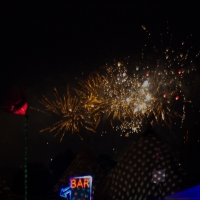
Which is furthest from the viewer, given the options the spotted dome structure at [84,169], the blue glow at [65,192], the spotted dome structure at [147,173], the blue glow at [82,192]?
the spotted dome structure at [84,169]

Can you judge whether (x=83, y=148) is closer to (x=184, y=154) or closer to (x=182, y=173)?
(x=182, y=173)

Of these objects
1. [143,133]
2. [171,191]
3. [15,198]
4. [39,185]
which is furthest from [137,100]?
[39,185]

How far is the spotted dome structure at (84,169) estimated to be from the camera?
2447 cm

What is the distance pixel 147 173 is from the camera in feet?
65.2

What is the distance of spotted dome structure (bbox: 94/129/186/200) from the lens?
19.1 metres

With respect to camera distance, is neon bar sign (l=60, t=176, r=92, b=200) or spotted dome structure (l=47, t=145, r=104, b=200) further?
spotted dome structure (l=47, t=145, r=104, b=200)

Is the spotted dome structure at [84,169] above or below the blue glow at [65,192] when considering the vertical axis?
above

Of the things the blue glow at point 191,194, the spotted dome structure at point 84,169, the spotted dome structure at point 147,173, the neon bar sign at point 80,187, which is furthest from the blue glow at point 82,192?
the blue glow at point 191,194

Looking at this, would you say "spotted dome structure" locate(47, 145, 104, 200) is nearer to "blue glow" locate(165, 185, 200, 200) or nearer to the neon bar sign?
the neon bar sign

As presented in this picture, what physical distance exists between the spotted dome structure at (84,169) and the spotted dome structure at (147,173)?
10.3 feet

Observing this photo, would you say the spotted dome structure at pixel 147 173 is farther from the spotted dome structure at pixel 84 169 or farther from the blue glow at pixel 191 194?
the blue glow at pixel 191 194

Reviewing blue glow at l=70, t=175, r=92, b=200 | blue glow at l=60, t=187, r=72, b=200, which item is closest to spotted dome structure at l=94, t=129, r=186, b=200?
blue glow at l=70, t=175, r=92, b=200

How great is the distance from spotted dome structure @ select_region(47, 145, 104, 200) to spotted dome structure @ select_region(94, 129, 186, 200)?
10.3ft

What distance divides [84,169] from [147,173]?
571 centimetres
